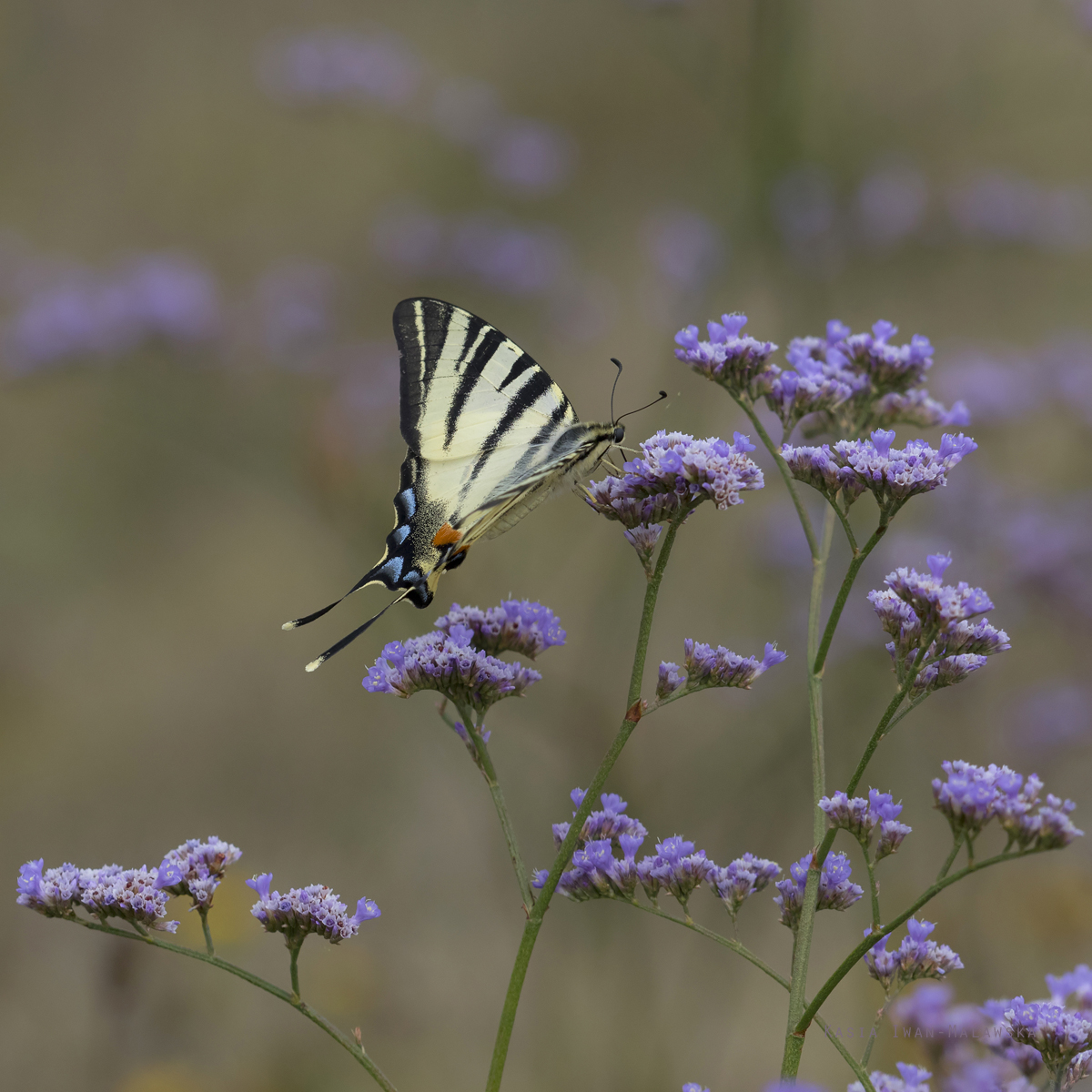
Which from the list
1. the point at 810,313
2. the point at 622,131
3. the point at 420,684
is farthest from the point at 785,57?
the point at 622,131

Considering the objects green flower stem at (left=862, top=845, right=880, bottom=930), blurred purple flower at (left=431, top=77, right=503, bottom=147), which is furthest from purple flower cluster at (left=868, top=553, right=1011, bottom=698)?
blurred purple flower at (left=431, top=77, right=503, bottom=147)

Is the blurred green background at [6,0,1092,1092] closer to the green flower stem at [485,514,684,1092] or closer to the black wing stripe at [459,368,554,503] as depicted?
the black wing stripe at [459,368,554,503]

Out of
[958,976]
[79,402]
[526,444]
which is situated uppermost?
[79,402]

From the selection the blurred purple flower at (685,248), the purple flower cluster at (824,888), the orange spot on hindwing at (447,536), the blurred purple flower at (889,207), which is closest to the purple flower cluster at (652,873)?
the purple flower cluster at (824,888)

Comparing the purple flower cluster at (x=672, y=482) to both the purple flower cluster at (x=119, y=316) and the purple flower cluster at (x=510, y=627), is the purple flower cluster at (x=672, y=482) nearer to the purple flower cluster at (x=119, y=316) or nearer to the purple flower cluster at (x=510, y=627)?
the purple flower cluster at (x=510, y=627)

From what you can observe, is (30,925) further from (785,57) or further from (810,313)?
(785,57)

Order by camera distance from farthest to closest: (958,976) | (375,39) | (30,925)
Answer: (375,39) → (30,925) → (958,976)

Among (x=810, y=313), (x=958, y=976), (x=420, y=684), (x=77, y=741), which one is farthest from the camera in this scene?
(x=77, y=741)
